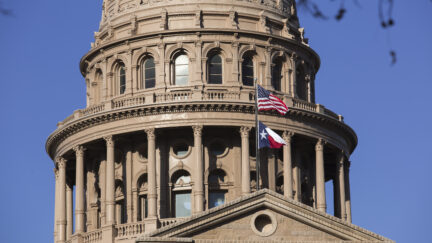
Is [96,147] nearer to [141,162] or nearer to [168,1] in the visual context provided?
[141,162]

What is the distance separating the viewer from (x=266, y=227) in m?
43.5

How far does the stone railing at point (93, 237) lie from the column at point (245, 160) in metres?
8.92

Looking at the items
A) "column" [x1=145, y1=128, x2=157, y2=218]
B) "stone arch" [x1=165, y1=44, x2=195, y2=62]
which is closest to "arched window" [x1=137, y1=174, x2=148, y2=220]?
"column" [x1=145, y1=128, x2=157, y2=218]

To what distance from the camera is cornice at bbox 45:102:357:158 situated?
68.4 metres

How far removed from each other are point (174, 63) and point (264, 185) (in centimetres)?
982

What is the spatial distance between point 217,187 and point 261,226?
85.9 feet

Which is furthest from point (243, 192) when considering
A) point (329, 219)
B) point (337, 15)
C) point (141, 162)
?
point (337, 15)

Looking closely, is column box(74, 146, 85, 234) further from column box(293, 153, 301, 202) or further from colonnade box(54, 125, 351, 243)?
column box(293, 153, 301, 202)

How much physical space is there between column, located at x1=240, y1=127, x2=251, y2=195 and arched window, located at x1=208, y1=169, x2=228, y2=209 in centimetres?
209

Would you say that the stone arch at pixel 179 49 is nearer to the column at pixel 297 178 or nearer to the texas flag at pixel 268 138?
the column at pixel 297 178

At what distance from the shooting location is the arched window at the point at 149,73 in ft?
238

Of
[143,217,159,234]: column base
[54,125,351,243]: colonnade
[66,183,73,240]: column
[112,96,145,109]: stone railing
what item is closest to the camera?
[143,217,159,234]: column base

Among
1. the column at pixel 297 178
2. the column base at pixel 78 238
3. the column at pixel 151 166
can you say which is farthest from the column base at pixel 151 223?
the column at pixel 297 178

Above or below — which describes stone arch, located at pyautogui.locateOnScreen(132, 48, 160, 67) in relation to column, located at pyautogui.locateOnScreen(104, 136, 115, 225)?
above
